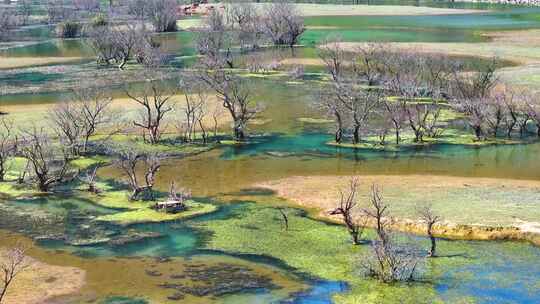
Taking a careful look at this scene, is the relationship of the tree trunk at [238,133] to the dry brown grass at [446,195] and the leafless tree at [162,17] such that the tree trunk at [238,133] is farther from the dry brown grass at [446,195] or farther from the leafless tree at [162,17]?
the leafless tree at [162,17]

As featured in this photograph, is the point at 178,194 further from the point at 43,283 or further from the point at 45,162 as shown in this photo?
the point at 43,283

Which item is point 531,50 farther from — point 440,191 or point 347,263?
point 347,263

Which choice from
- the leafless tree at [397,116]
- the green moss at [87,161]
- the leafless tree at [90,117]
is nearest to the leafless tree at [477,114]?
the leafless tree at [397,116]

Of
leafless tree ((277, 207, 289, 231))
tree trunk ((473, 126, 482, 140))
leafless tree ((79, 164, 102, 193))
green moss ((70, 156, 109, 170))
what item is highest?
tree trunk ((473, 126, 482, 140))

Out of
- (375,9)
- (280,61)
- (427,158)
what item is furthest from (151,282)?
(375,9)

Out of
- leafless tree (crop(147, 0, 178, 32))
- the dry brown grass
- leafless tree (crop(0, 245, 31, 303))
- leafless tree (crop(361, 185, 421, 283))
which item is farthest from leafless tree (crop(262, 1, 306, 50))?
leafless tree (crop(361, 185, 421, 283))

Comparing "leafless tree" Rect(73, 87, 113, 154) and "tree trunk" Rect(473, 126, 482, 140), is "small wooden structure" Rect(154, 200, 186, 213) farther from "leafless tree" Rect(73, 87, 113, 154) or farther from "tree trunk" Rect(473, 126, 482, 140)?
"tree trunk" Rect(473, 126, 482, 140)

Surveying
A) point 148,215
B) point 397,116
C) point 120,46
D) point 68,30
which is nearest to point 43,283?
point 148,215

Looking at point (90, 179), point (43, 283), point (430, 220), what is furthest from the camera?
point (90, 179)
